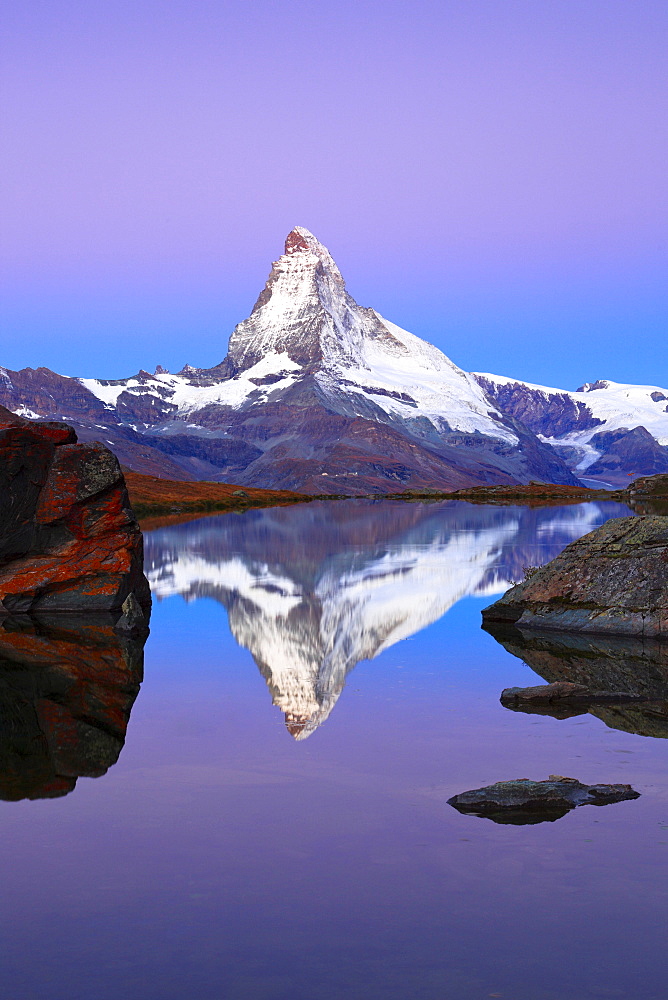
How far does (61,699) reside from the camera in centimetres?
2091

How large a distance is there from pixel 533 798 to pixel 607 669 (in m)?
11.2

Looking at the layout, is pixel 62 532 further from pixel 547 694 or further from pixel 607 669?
pixel 547 694

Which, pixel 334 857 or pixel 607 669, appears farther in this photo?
pixel 607 669

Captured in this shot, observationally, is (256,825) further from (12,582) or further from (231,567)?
(231,567)

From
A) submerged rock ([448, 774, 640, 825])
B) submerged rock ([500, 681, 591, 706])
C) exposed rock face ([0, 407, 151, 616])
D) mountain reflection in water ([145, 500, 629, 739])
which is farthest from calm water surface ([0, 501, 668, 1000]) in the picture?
exposed rock face ([0, 407, 151, 616])

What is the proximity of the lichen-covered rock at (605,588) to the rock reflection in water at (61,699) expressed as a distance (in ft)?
39.4

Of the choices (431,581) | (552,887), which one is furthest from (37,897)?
(431,581)

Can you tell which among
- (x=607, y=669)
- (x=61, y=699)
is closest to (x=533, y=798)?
(x=61, y=699)

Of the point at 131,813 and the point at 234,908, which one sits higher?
the point at 131,813

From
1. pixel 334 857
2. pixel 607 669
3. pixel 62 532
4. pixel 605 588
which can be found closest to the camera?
pixel 334 857

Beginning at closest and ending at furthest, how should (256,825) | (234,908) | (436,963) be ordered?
(436,963) < (234,908) < (256,825)

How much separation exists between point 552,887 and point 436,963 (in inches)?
83.5

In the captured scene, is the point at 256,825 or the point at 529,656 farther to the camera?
the point at 529,656

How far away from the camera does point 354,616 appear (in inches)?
1377
